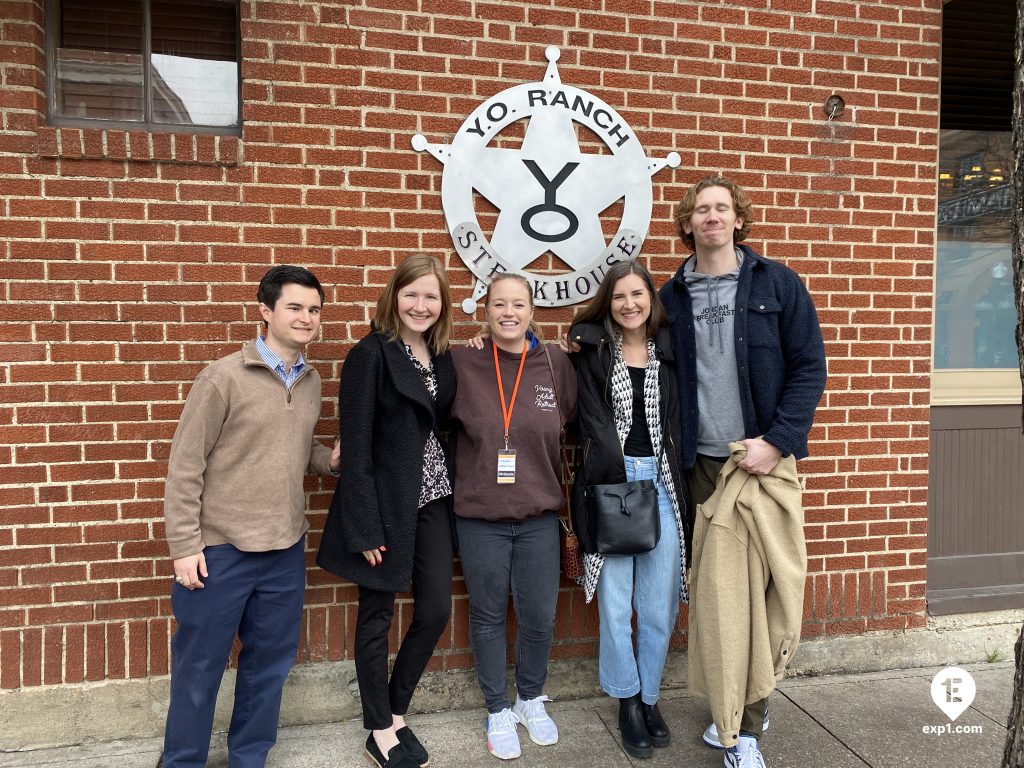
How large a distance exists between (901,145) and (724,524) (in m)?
2.22

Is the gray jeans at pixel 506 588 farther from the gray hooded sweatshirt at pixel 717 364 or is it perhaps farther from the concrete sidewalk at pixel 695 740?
→ the gray hooded sweatshirt at pixel 717 364

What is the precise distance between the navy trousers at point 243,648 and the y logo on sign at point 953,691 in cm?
289

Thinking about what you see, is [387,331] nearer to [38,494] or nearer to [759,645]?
[38,494]

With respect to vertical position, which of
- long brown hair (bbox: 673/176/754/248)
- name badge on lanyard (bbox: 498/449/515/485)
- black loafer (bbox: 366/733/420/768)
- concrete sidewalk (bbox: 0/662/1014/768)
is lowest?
concrete sidewalk (bbox: 0/662/1014/768)

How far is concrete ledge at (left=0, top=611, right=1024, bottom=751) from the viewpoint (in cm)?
287

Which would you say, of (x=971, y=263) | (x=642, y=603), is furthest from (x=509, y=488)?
(x=971, y=263)

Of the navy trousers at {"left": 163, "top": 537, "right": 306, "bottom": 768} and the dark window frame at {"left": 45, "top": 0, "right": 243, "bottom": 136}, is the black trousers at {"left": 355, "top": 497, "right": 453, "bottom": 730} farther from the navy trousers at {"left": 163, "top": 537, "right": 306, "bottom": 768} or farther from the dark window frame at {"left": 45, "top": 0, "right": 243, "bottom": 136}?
the dark window frame at {"left": 45, "top": 0, "right": 243, "bottom": 136}

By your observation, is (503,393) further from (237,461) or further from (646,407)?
(237,461)

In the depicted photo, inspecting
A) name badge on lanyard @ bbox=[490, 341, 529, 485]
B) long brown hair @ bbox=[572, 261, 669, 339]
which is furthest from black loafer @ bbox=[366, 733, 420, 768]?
long brown hair @ bbox=[572, 261, 669, 339]

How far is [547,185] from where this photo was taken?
3.22 m

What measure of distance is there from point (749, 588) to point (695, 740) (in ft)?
2.62

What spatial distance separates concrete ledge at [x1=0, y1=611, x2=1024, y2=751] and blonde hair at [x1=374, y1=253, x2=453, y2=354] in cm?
151

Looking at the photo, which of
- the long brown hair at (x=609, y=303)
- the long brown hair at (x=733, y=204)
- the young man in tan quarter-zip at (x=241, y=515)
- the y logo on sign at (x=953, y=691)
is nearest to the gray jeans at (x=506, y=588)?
the young man in tan quarter-zip at (x=241, y=515)

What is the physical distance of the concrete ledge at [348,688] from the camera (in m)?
2.87
